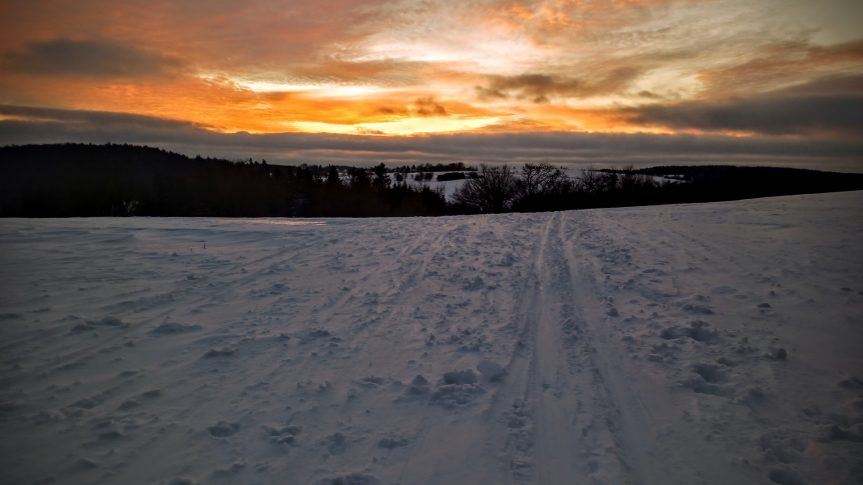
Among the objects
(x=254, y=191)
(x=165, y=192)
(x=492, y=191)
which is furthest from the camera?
(x=254, y=191)

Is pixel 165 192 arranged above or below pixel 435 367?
above

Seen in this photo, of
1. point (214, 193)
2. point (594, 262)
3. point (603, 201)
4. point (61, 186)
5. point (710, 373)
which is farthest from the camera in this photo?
point (214, 193)

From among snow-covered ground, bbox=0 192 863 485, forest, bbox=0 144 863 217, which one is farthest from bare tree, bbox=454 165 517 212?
snow-covered ground, bbox=0 192 863 485

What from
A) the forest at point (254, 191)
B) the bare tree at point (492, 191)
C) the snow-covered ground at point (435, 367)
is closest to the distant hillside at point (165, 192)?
the forest at point (254, 191)

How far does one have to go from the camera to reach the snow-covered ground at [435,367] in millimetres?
3641

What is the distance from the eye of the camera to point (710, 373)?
4996 mm

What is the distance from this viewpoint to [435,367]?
17.5 ft

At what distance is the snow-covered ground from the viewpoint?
364 centimetres

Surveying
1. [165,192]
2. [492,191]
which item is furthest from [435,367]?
[165,192]

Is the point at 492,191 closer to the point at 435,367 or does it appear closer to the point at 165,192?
the point at 165,192

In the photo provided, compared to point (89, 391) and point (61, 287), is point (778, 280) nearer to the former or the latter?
point (89, 391)

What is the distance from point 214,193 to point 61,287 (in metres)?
69.9

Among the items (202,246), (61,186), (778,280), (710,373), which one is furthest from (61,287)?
(61,186)

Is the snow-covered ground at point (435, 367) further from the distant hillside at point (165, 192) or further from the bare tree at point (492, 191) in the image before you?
the distant hillside at point (165, 192)
